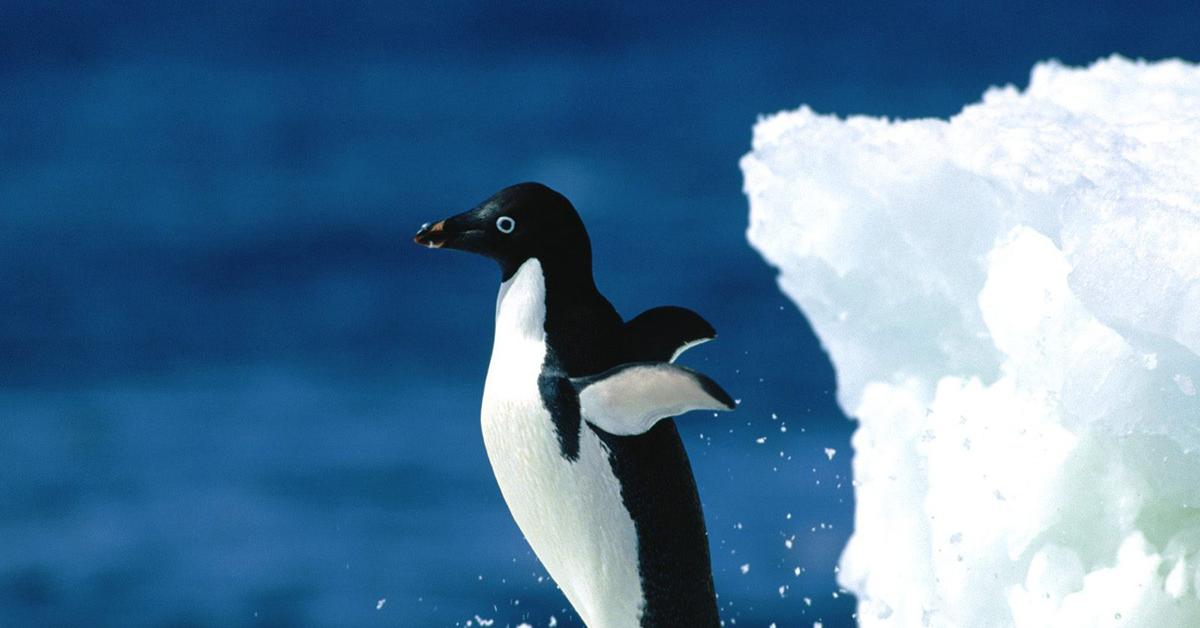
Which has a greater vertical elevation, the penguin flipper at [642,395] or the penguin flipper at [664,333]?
the penguin flipper at [664,333]

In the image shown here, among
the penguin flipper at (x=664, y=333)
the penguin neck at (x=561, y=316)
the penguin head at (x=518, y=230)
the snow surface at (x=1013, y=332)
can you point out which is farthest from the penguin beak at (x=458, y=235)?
the snow surface at (x=1013, y=332)

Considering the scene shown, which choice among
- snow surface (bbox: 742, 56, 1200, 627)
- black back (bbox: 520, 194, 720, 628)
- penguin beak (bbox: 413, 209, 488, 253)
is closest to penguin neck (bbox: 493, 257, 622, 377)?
black back (bbox: 520, 194, 720, 628)

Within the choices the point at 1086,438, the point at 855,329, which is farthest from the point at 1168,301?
the point at 855,329

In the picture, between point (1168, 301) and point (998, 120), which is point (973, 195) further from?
point (1168, 301)

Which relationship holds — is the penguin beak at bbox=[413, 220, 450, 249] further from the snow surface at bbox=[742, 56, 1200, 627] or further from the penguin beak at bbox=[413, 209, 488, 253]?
the snow surface at bbox=[742, 56, 1200, 627]

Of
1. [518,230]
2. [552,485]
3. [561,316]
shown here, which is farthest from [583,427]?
[518,230]

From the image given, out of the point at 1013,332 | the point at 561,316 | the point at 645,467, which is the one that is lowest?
the point at 645,467

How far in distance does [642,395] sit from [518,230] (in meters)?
0.56

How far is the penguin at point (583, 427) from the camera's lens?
3.84 meters

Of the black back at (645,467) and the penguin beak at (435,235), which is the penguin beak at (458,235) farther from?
the black back at (645,467)

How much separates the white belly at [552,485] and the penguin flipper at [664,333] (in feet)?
0.74

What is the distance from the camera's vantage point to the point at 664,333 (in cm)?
402

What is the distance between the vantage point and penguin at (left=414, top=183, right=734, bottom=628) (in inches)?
151

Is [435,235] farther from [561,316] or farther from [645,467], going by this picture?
[645,467]
